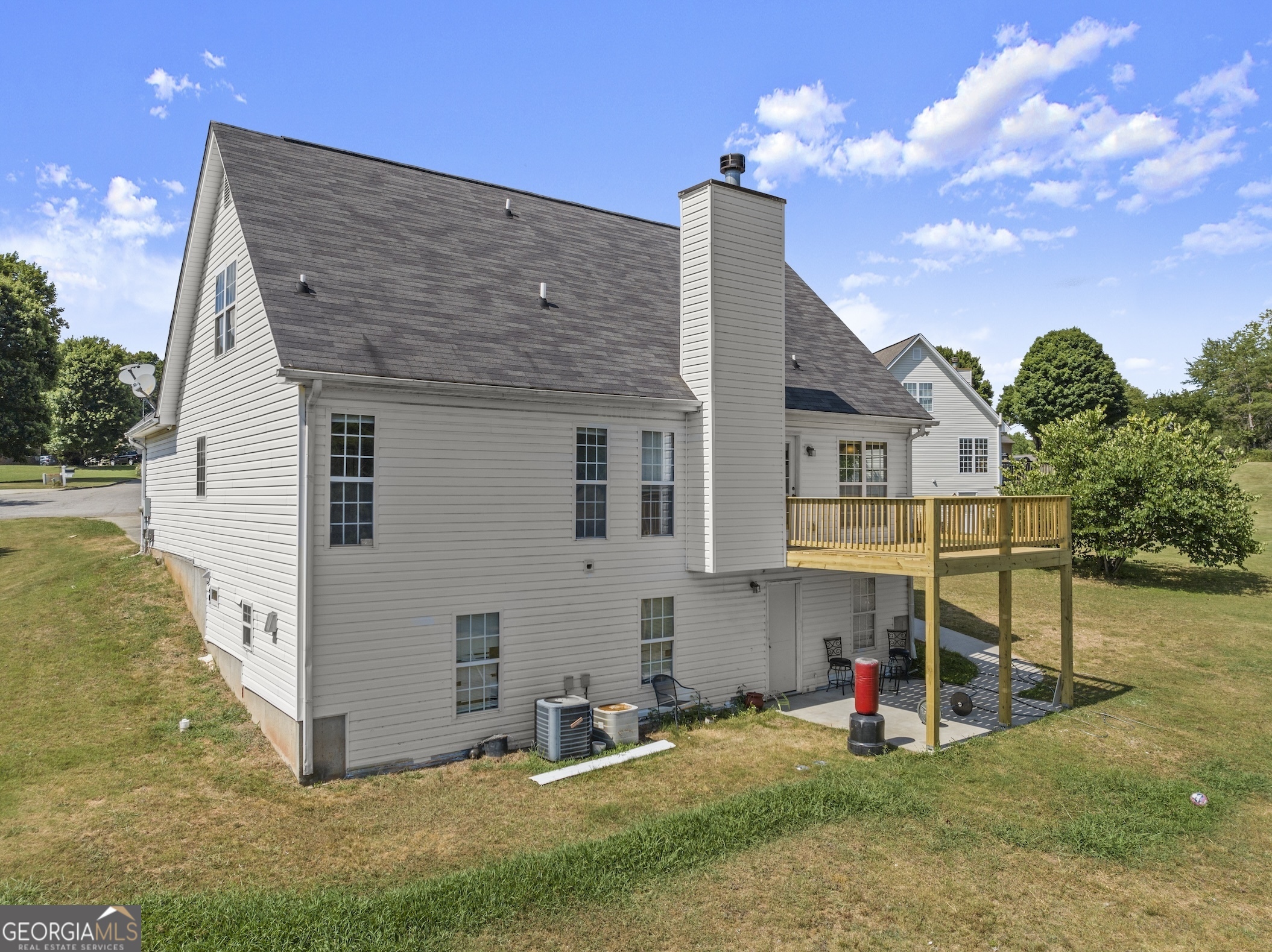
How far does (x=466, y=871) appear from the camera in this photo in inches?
302

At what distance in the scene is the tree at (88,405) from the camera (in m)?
51.8

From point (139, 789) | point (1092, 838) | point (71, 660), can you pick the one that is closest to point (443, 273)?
point (139, 789)

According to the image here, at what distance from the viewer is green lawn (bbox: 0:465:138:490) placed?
1560 inches

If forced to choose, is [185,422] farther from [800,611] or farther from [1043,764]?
[1043,764]

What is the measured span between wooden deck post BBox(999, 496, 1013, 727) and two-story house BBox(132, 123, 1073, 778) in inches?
80.5

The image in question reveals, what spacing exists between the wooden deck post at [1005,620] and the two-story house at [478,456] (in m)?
2.05

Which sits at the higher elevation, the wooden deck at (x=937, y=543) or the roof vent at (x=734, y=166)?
the roof vent at (x=734, y=166)

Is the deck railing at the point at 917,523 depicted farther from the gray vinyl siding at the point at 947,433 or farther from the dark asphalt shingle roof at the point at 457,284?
the gray vinyl siding at the point at 947,433

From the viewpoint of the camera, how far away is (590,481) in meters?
12.8

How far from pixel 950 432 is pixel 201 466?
31615 mm

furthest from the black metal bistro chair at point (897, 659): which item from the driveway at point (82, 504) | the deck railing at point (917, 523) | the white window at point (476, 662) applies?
the driveway at point (82, 504)

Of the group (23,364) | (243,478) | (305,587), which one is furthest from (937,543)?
(23,364)

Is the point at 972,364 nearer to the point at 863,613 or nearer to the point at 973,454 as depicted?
the point at 973,454

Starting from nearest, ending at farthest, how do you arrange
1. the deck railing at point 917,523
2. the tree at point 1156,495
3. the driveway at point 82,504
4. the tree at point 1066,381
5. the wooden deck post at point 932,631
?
the wooden deck post at point 932,631
the deck railing at point 917,523
the tree at point 1156,495
the driveway at point 82,504
the tree at point 1066,381
